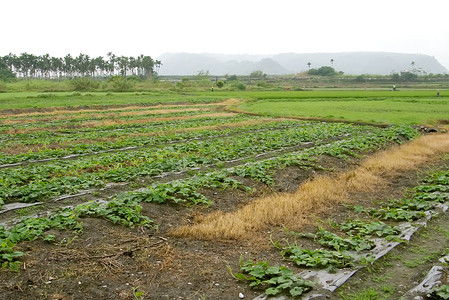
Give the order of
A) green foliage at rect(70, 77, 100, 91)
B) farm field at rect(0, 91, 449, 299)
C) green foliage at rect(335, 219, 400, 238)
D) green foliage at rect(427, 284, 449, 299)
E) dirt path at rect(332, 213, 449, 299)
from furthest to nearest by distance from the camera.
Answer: green foliage at rect(70, 77, 100, 91) → green foliage at rect(335, 219, 400, 238) → farm field at rect(0, 91, 449, 299) → dirt path at rect(332, 213, 449, 299) → green foliage at rect(427, 284, 449, 299)

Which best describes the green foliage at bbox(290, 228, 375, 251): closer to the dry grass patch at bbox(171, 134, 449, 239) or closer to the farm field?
the farm field

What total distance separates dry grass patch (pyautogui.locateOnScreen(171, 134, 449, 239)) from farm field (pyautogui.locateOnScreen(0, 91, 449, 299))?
1.5 inches

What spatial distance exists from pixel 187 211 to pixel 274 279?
361 cm

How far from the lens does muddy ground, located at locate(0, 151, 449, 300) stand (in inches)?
209

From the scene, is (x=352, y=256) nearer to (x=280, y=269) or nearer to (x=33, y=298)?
(x=280, y=269)

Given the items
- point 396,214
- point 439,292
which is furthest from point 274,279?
point 396,214

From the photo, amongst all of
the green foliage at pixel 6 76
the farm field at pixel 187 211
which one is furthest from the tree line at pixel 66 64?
the farm field at pixel 187 211

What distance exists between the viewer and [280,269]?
19.0ft

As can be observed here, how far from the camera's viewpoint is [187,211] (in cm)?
868

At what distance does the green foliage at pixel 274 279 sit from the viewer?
5.27m

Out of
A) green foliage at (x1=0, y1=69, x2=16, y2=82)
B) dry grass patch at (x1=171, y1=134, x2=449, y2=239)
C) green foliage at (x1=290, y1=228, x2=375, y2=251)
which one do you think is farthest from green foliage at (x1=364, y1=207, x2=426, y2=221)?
green foliage at (x1=0, y1=69, x2=16, y2=82)

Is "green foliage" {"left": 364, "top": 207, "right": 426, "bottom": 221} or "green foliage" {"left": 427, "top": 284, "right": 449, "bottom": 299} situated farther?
"green foliage" {"left": 364, "top": 207, "right": 426, "bottom": 221}

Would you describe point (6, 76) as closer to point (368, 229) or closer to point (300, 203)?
point (300, 203)

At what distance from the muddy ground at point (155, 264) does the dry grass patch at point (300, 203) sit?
0.84 feet
